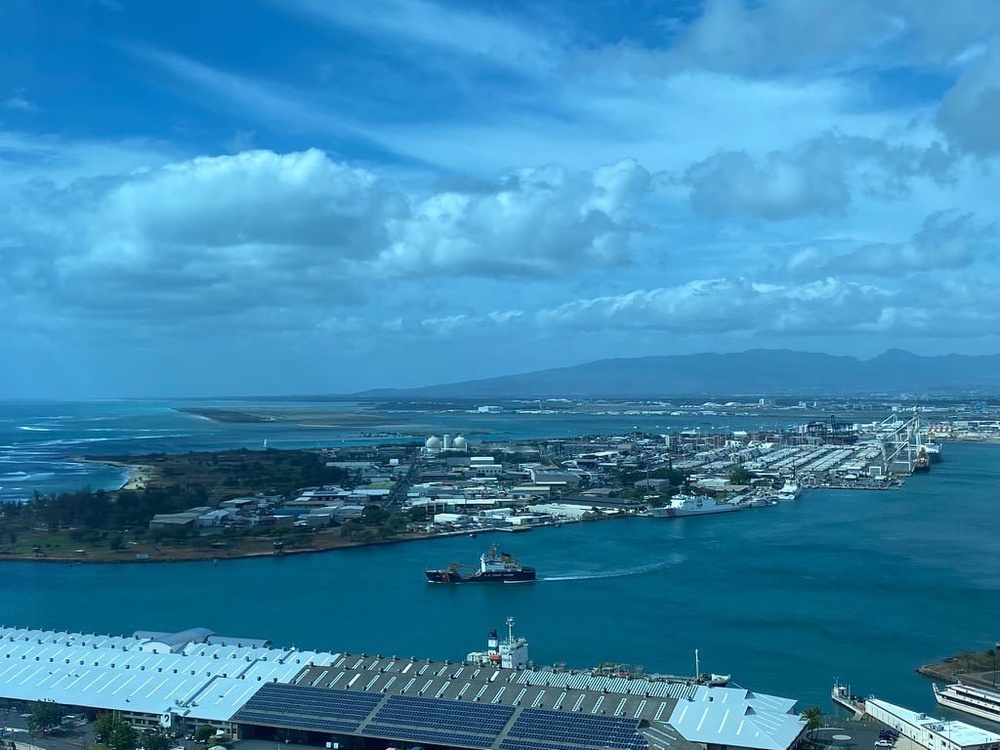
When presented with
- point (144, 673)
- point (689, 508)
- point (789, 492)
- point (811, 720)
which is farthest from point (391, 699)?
point (789, 492)

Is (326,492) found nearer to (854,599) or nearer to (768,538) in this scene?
(768,538)

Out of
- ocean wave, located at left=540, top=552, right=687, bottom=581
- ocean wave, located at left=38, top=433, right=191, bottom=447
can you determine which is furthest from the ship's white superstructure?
ocean wave, located at left=38, top=433, right=191, bottom=447

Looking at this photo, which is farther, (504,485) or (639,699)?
(504,485)

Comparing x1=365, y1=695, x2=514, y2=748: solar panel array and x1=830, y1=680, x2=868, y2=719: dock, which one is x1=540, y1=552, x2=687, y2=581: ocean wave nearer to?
x1=830, y1=680, x2=868, y2=719: dock

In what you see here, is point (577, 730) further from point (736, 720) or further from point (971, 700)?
point (971, 700)

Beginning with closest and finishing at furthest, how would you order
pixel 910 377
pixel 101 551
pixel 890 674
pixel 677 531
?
1. pixel 890 674
2. pixel 101 551
3. pixel 677 531
4. pixel 910 377

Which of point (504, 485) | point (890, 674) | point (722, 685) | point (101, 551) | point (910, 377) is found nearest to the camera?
point (722, 685)

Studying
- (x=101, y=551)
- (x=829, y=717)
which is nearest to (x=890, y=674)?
(x=829, y=717)

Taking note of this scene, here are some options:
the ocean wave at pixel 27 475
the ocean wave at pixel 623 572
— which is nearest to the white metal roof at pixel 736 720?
the ocean wave at pixel 623 572
